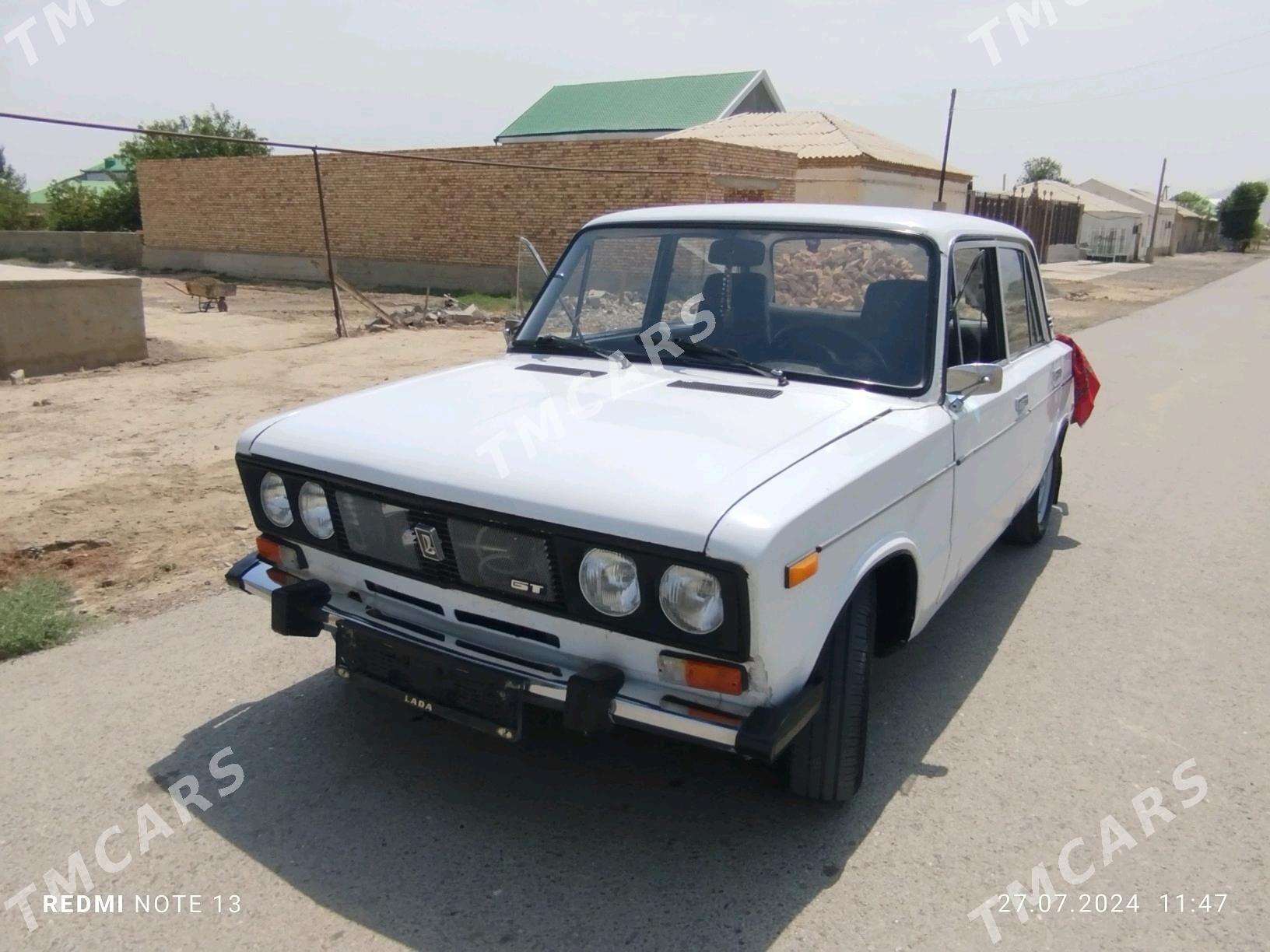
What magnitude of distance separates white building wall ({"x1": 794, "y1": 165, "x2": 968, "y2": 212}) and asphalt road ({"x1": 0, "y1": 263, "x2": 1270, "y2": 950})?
1802 cm

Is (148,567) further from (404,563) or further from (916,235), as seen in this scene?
(916,235)

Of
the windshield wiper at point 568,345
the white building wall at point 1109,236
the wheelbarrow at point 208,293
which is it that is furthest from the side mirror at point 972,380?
the white building wall at point 1109,236

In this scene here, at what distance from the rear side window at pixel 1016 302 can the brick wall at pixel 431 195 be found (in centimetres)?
1315

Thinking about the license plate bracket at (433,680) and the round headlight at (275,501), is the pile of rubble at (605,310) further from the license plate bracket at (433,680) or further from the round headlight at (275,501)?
the license plate bracket at (433,680)

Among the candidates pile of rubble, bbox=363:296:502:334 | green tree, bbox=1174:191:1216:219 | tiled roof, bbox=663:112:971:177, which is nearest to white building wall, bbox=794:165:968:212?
tiled roof, bbox=663:112:971:177

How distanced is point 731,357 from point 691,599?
145 cm

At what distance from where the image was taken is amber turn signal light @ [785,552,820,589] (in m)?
2.38

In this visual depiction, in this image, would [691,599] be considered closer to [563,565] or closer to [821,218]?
[563,565]

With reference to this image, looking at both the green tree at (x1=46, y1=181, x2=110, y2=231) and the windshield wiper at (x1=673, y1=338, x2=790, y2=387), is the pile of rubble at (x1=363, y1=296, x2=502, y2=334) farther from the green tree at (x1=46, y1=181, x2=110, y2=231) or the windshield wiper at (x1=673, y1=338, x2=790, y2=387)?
the green tree at (x1=46, y1=181, x2=110, y2=231)

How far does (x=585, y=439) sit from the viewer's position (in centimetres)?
286

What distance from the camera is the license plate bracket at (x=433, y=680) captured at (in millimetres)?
2635

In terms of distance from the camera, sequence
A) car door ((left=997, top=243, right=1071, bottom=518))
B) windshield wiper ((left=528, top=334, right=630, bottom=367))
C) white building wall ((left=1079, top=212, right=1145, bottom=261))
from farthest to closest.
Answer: white building wall ((left=1079, top=212, right=1145, bottom=261)), car door ((left=997, top=243, right=1071, bottom=518)), windshield wiper ((left=528, top=334, right=630, bottom=367))

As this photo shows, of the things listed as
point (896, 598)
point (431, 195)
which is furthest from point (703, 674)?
point (431, 195)

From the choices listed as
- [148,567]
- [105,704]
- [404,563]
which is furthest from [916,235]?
[148,567]
